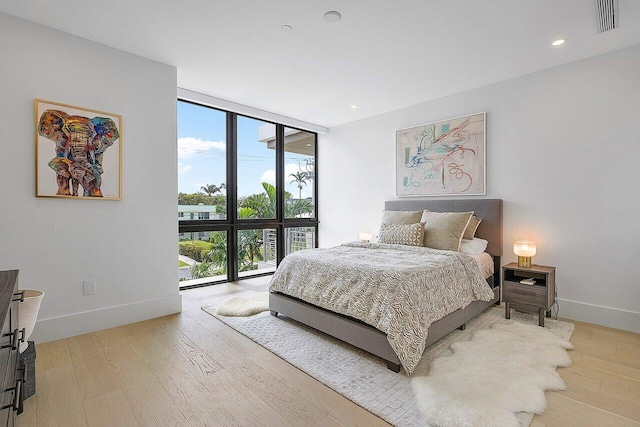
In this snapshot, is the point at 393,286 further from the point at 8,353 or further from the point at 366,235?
the point at 366,235

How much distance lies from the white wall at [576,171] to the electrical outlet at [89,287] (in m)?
4.27

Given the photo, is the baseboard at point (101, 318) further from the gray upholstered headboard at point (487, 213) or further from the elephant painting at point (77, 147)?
the gray upholstered headboard at point (487, 213)

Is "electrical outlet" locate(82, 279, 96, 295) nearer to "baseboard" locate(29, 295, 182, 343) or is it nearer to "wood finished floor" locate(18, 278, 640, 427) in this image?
"baseboard" locate(29, 295, 182, 343)

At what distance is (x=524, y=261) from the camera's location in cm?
319

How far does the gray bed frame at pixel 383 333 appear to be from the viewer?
2.24 m

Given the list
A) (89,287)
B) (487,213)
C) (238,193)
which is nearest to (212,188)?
(238,193)

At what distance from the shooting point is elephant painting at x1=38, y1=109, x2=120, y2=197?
2.61 m

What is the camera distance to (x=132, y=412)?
173 cm

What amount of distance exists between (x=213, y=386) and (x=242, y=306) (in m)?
1.46

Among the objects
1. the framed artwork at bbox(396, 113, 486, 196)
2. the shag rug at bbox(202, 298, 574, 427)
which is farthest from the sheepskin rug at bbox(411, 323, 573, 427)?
the framed artwork at bbox(396, 113, 486, 196)

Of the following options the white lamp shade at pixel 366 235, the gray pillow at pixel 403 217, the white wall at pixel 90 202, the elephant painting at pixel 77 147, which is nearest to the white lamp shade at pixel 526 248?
the gray pillow at pixel 403 217

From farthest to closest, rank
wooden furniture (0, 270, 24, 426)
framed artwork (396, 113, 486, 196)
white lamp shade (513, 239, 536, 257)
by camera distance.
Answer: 1. framed artwork (396, 113, 486, 196)
2. white lamp shade (513, 239, 536, 257)
3. wooden furniture (0, 270, 24, 426)

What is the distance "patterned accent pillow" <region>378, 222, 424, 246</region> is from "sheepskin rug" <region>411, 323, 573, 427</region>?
1.15 meters

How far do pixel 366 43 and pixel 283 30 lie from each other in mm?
740
